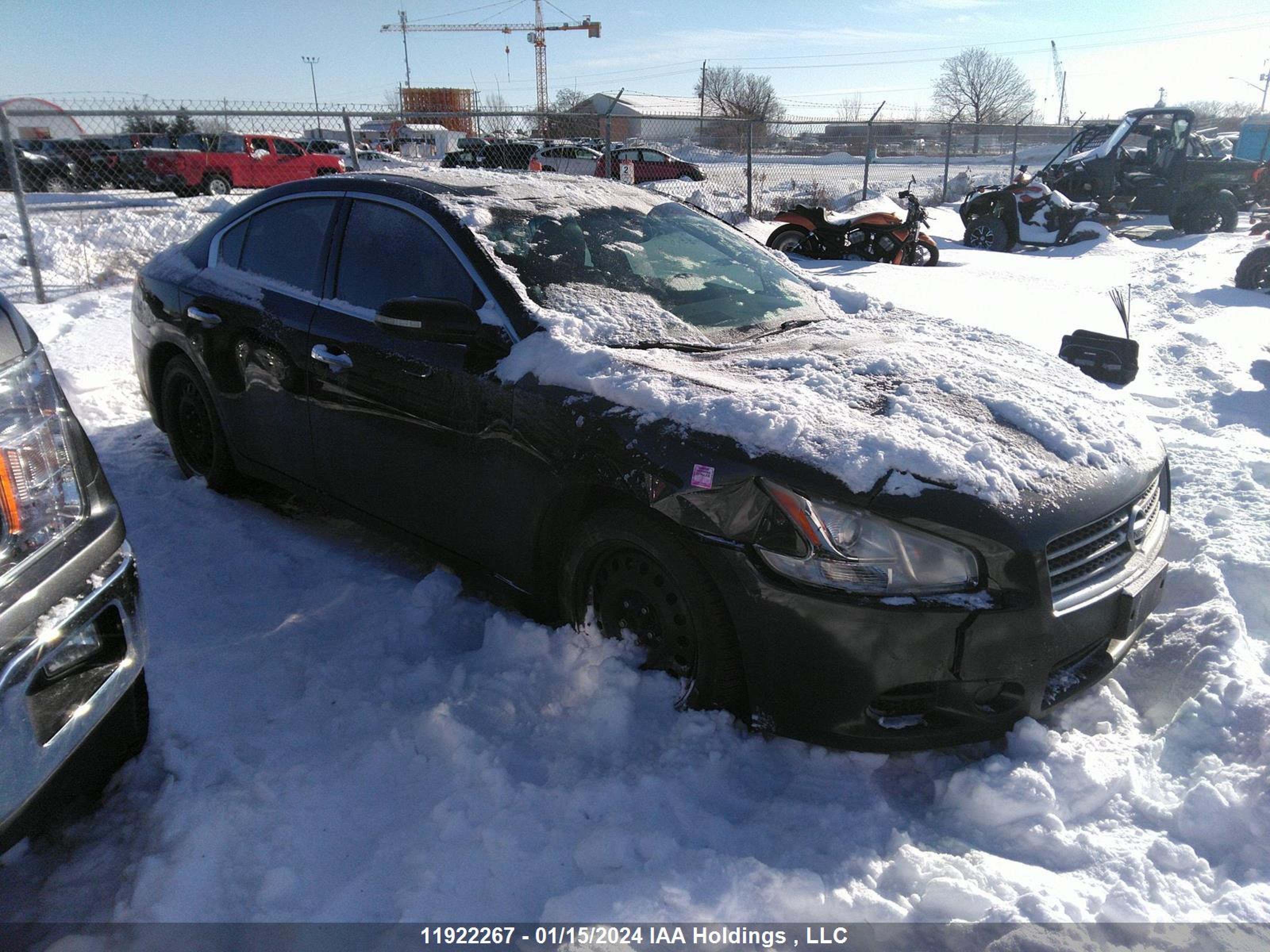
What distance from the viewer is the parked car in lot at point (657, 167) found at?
1989 centimetres

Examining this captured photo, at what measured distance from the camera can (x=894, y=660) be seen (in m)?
2.16

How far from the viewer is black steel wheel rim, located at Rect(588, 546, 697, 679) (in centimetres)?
245

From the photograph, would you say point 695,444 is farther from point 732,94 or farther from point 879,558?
point 732,94

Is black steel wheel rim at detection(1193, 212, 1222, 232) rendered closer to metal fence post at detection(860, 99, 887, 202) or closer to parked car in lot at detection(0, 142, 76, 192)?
metal fence post at detection(860, 99, 887, 202)

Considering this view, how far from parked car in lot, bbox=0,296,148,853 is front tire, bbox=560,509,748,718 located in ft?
3.97

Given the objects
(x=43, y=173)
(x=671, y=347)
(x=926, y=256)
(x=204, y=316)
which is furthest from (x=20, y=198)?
(x=926, y=256)

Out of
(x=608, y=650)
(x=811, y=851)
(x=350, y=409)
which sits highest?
(x=350, y=409)

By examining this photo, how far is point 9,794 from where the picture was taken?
1574 mm

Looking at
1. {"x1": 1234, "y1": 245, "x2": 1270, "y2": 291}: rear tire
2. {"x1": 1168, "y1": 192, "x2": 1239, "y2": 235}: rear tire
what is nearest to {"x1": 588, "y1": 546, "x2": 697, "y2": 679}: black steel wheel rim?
{"x1": 1234, "y1": 245, "x2": 1270, "y2": 291}: rear tire

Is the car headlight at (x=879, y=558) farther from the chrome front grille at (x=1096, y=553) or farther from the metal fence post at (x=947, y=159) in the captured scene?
the metal fence post at (x=947, y=159)

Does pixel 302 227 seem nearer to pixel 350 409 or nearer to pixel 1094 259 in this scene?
pixel 350 409

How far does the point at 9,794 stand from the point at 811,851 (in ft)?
5.70

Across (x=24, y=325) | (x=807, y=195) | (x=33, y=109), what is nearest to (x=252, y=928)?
(x=24, y=325)

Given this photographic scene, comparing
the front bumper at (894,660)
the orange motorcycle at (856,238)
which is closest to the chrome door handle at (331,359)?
the front bumper at (894,660)
